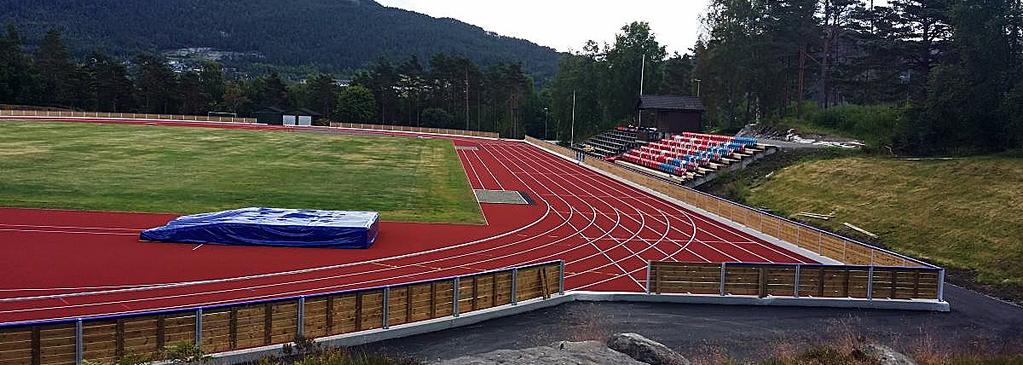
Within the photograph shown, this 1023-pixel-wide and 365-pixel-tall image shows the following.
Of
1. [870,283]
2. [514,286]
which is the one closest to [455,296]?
[514,286]

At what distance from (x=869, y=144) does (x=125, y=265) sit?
37.1 meters

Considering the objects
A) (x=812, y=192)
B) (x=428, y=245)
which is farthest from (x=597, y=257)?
(x=812, y=192)

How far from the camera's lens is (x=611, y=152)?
6775 centimetres

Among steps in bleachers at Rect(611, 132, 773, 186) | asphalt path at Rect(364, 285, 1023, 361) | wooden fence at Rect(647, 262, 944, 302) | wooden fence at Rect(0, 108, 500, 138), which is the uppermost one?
wooden fence at Rect(0, 108, 500, 138)

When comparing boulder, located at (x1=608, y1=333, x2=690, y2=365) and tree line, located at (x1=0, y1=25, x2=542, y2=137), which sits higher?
tree line, located at (x1=0, y1=25, x2=542, y2=137)

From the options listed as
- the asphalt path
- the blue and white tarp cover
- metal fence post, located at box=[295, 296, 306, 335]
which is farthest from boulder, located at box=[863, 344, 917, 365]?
the blue and white tarp cover

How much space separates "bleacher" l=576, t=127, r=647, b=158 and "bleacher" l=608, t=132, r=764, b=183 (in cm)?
486

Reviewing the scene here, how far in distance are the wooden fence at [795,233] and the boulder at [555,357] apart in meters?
12.6

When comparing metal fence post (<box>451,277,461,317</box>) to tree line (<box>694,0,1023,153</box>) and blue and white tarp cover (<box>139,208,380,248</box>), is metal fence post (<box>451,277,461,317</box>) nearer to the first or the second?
blue and white tarp cover (<box>139,208,380,248</box>)

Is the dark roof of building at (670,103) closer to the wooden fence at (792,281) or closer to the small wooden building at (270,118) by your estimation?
the wooden fence at (792,281)

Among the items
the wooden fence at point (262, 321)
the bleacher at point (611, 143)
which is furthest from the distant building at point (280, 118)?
the wooden fence at point (262, 321)

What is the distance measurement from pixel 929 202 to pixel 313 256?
22460mm

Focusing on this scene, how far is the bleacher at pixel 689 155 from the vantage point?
146 ft

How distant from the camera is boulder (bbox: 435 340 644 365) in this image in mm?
9617
